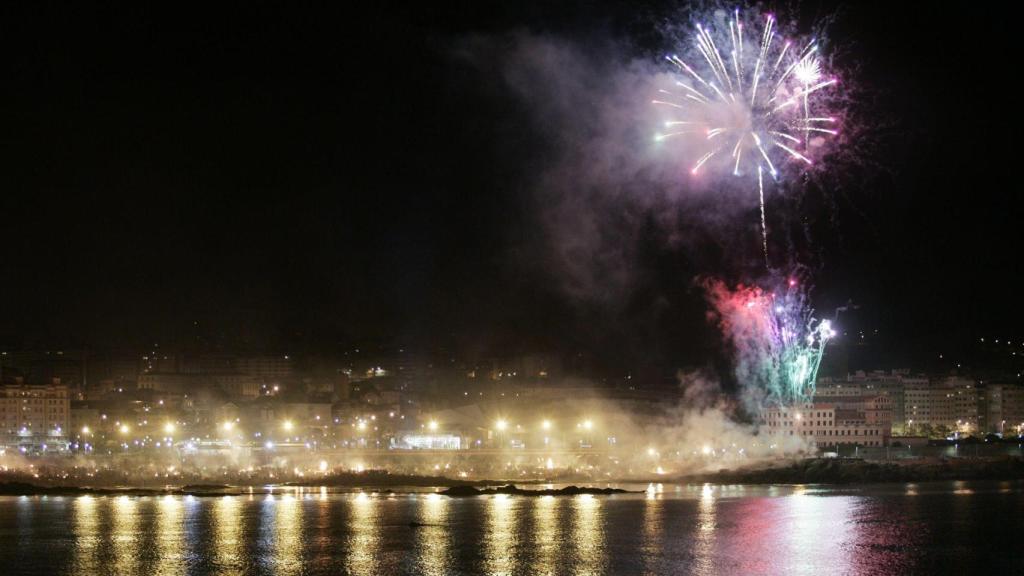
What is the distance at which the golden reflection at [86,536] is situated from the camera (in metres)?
22.3

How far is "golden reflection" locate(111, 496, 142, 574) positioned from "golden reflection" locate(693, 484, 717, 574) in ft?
34.5

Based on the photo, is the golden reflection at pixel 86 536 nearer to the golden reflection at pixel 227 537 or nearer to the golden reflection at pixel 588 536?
the golden reflection at pixel 227 537

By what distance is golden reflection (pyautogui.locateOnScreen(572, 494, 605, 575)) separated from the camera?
22.0 metres

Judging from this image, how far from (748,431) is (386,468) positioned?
16.0m

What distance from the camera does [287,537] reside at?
25750mm

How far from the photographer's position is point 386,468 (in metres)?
Answer: 45.3

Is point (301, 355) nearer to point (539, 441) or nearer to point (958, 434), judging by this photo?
point (539, 441)

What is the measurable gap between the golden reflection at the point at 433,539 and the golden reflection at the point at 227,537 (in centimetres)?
353

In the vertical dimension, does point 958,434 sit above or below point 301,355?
below

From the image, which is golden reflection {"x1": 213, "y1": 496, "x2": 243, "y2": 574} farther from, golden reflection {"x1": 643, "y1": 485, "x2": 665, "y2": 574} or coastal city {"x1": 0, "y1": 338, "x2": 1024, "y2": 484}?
coastal city {"x1": 0, "y1": 338, "x2": 1024, "y2": 484}

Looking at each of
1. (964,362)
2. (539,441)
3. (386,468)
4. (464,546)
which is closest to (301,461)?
(386,468)

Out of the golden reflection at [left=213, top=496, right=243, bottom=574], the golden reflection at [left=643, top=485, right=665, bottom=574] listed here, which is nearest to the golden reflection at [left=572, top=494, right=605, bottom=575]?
the golden reflection at [left=643, top=485, right=665, bottom=574]

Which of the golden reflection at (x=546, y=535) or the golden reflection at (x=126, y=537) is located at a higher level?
the golden reflection at (x=126, y=537)

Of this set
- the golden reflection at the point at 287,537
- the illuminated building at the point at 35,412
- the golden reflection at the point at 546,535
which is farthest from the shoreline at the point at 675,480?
the illuminated building at the point at 35,412
